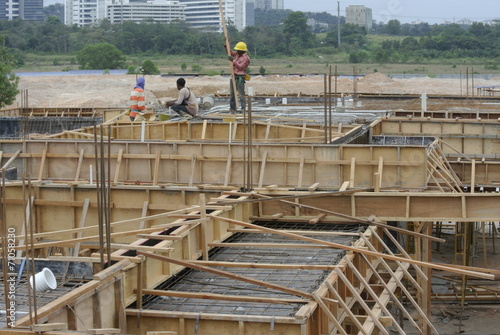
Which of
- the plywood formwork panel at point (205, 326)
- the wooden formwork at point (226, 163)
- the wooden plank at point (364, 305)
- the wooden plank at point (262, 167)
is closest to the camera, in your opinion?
the plywood formwork panel at point (205, 326)

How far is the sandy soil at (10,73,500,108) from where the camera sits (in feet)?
206

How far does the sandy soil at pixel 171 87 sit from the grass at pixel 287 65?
1588cm

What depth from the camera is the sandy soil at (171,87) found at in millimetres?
62781

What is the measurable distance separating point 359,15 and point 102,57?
255 ft

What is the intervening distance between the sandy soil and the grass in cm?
1588

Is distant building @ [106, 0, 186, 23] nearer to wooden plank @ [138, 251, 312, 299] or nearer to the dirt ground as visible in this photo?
the dirt ground

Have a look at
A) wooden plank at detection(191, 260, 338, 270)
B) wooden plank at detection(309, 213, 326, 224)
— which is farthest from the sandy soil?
wooden plank at detection(191, 260, 338, 270)

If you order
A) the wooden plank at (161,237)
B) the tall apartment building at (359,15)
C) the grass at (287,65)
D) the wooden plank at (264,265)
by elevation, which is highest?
the tall apartment building at (359,15)

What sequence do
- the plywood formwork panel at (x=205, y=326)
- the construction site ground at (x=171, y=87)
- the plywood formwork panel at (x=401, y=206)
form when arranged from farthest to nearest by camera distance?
1. the construction site ground at (x=171, y=87)
2. the plywood formwork panel at (x=401, y=206)
3. the plywood formwork panel at (x=205, y=326)

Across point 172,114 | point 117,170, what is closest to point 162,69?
point 172,114

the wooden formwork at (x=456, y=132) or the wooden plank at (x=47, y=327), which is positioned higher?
the wooden formwork at (x=456, y=132)

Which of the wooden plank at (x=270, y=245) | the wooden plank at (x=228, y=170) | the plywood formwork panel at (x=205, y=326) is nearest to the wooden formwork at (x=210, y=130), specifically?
the wooden plank at (x=228, y=170)

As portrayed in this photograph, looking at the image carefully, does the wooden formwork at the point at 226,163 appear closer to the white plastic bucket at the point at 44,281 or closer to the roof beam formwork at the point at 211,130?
the roof beam formwork at the point at 211,130

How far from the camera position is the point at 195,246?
1270 centimetres
